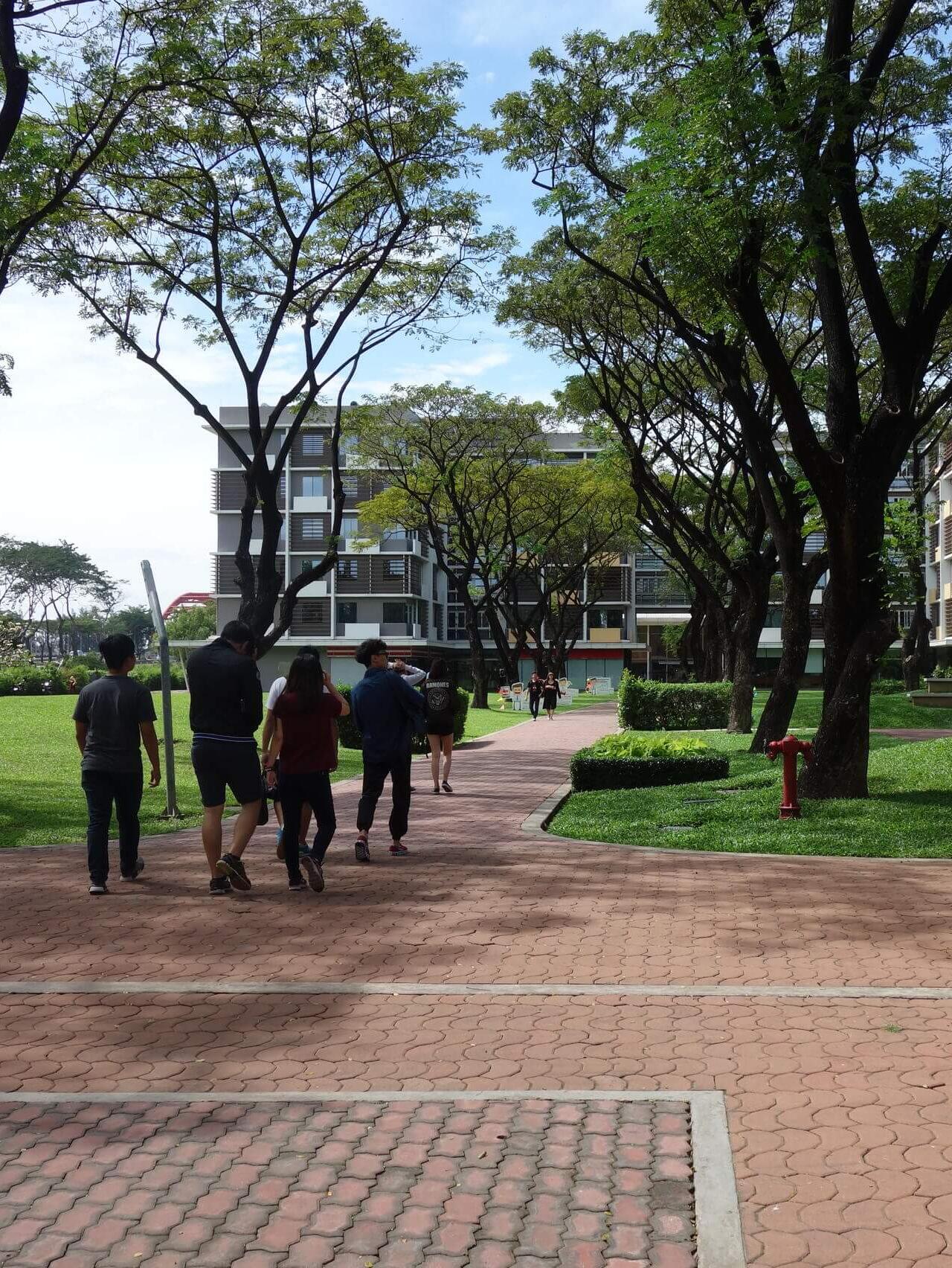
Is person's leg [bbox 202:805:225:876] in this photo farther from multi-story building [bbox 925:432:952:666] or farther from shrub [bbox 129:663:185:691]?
multi-story building [bbox 925:432:952:666]

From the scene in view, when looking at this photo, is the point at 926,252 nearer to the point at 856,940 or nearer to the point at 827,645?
the point at 827,645

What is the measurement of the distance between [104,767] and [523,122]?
10774 millimetres

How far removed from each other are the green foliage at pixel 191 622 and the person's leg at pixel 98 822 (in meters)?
99.4

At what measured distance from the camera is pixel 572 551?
173 ft

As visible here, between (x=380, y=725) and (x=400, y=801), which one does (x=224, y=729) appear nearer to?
(x=380, y=725)

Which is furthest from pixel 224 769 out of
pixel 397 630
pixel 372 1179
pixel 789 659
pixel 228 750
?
pixel 397 630

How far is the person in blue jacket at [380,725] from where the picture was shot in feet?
31.6

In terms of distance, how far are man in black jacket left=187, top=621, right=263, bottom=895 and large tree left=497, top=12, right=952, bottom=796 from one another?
18.8 feet

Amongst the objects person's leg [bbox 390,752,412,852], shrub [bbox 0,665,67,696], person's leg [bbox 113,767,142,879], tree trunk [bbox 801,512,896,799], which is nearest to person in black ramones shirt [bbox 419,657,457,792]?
tree trunk [bbox 801,512,896,799]

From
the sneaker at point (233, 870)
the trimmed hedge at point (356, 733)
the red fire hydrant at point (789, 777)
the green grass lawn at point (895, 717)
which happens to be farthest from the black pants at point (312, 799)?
the green grass lawn at point (895, 717)

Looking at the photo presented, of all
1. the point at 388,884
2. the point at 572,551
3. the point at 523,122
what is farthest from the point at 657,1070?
the point at 572,551

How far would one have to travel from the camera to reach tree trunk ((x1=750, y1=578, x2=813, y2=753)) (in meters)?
17.3

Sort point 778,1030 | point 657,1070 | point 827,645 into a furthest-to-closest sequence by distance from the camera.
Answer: point 827,645
point 778,1030
point 657,1070

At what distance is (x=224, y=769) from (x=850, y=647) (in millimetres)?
6965
